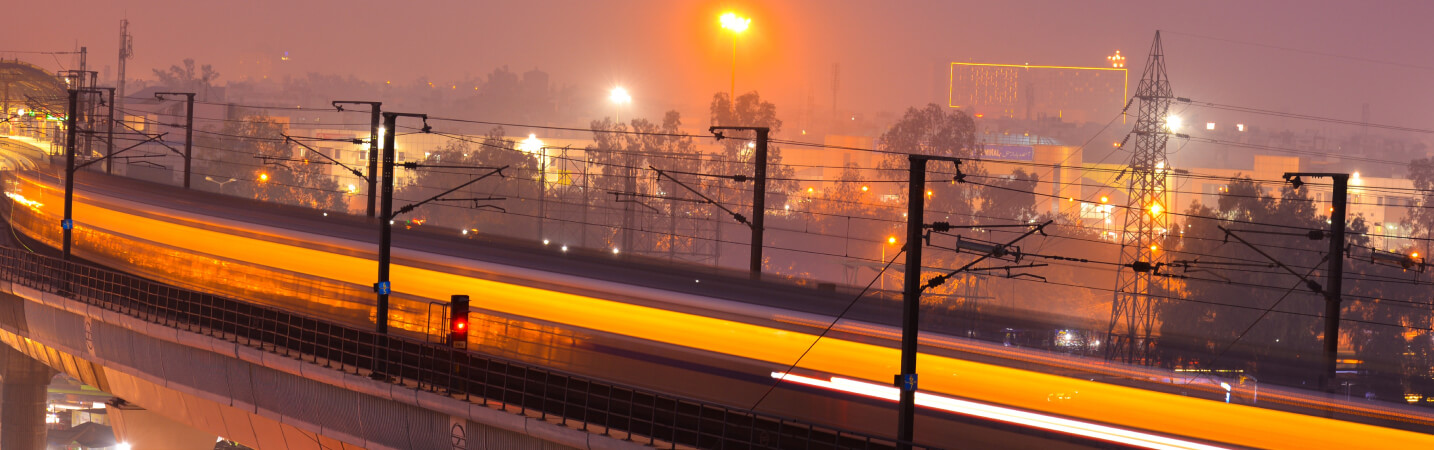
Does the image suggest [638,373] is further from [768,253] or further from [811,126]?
[811,126]

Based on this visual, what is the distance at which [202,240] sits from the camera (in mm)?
39469

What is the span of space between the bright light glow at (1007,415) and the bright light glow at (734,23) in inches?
958

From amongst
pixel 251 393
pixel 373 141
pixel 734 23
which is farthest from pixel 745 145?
pixel 251 393

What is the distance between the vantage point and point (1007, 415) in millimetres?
16156

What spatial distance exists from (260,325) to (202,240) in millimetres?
18609

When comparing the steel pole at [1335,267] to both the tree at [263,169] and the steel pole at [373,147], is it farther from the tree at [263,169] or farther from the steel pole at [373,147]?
the tree at [263,169]

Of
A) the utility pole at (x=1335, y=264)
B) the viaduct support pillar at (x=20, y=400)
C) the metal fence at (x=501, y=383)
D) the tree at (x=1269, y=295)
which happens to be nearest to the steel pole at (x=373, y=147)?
the metal fence at (x=501, y=383)

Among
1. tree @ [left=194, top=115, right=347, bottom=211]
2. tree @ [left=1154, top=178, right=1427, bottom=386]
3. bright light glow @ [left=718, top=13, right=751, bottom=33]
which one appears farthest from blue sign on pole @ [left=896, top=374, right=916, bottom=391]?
tree @ [left=194, top=115, right=347, bottom=211]

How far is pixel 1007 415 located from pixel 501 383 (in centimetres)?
852

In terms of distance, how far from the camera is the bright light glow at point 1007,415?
49.4ft

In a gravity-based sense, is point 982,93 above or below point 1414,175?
above

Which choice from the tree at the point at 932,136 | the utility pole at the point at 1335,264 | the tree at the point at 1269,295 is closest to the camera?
the utility pole at the point at 1335,264

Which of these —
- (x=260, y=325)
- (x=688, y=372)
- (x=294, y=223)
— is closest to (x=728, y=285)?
(x=688, y=372)

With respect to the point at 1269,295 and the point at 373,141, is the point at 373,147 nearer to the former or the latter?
the point at 373,141
